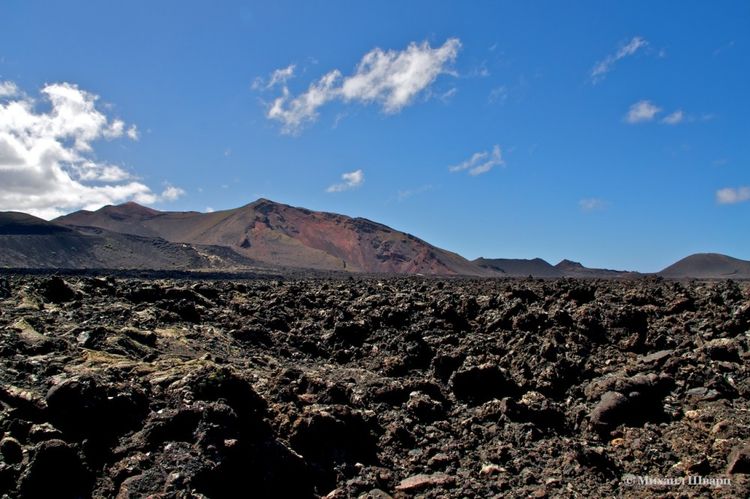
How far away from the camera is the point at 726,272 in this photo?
131625 millimetres

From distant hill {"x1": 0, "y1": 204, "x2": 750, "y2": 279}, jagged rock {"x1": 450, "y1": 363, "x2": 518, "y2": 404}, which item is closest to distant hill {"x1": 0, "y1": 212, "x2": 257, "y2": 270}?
distant hill {"x1": 0, "y1": 204, "x2": 750, "y2": 279}

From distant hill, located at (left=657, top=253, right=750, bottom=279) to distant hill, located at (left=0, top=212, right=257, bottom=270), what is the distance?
4093 inches

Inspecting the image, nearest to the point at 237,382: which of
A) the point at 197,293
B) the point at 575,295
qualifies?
the point at 197,293

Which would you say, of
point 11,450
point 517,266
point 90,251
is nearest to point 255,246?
point 90,251

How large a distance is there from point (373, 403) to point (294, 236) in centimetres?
13737

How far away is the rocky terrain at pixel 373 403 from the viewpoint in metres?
5.50

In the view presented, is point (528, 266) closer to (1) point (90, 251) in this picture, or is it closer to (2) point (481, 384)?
(1) point (90, 251)

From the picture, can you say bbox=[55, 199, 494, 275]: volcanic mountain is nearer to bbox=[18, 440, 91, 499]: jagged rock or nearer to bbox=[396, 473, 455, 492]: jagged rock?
bbox=[396, 473, 455, 492]: jagged rock

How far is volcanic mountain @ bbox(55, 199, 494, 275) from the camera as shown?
12588cm

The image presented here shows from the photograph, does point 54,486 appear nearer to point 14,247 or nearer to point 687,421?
point 687,421

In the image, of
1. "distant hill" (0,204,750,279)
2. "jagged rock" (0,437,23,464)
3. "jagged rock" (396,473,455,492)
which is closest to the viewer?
"jagged rock" (0,437,23,464)

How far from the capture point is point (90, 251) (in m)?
87.1

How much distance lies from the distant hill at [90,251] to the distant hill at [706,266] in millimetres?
103957

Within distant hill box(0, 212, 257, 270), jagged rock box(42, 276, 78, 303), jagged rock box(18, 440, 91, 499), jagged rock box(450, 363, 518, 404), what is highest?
distant hill box(0, 212, 257, 270)
